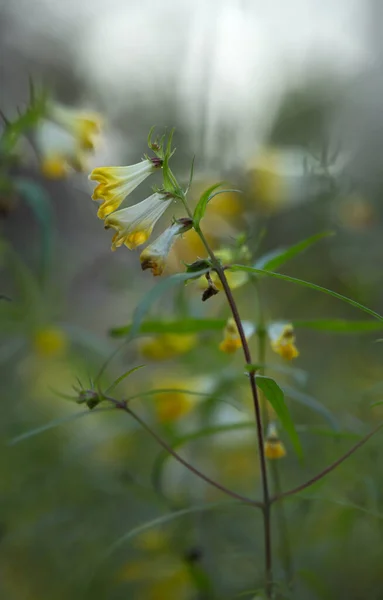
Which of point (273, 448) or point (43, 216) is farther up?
point (43, 216)

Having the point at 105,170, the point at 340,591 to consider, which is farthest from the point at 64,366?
the point at 105,170

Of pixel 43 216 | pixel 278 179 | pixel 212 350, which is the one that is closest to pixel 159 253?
pixel 43 216

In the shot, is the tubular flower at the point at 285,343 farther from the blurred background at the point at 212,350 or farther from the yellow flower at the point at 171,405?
the yellow flower at the point at 171,405

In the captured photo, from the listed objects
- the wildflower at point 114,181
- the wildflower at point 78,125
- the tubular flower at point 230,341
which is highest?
the wildflower at point 78,125

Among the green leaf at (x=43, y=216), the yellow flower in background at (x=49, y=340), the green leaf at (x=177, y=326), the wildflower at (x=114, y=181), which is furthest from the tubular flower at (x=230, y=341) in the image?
the yellow flower in background at (x=49, y=340)

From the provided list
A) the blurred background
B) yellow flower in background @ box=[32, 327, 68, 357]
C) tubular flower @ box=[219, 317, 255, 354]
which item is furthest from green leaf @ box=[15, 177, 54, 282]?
tubular flower @ box=[219, 317, 255, 354]

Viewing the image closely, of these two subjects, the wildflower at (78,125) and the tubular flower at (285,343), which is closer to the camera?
the tubular flower at (285,343)

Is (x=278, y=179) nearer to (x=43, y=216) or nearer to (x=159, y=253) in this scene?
(x=43, y=216)
